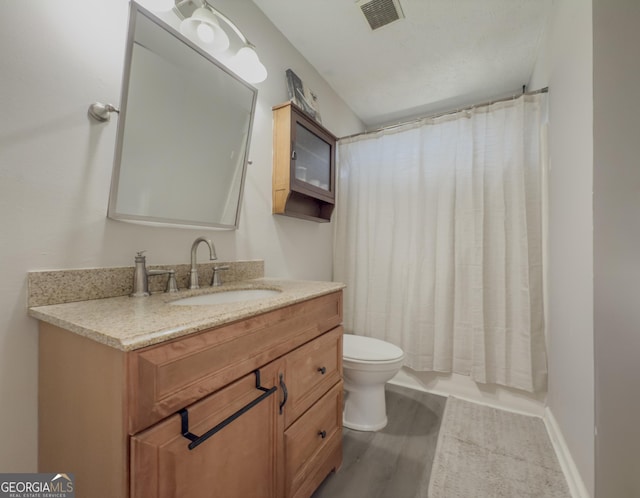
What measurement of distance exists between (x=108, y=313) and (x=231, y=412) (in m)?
0.42

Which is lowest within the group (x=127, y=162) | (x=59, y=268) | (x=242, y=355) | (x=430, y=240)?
(x=242, y=355)

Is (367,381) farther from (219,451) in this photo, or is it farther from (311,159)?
(311,159)

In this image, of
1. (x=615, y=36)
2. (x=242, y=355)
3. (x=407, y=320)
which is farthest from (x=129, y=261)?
Result: (x=615, y=36)

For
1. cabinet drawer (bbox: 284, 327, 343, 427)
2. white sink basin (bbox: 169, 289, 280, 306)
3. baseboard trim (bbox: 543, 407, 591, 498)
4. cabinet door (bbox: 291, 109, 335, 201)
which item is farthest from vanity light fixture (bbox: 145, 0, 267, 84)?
baseboard trim (bbox: 543, 407, 591, 498)

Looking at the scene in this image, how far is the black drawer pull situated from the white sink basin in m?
0.38

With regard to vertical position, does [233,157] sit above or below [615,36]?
below

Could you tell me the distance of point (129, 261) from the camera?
983mm

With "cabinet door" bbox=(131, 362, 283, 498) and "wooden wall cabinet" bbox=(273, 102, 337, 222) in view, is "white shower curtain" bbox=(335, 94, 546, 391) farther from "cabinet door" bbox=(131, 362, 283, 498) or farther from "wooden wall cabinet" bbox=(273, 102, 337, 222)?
"cabinet door" bbox=(131, 362, 283, 498)

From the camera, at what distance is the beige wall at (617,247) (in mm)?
930

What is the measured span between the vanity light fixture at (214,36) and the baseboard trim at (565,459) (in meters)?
2.28

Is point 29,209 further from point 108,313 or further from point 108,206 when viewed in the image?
point 108,313

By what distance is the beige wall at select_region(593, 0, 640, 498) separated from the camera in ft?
3.05

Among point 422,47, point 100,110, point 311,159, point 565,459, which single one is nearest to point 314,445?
point 565,459

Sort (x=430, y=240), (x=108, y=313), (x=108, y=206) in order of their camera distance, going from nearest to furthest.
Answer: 1. (x=108, y=313)
2. (x=108, y=206)
3. (x=430, y=240)
